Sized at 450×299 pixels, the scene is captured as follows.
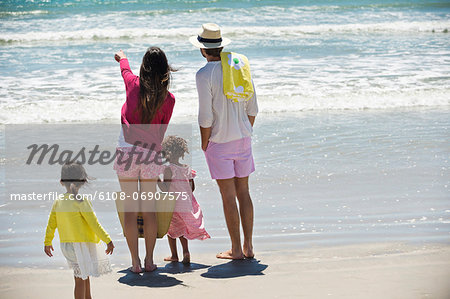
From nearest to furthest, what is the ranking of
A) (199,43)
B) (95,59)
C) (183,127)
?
(199,43) < (183,127) < (95,59)

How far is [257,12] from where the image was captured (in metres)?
23.0

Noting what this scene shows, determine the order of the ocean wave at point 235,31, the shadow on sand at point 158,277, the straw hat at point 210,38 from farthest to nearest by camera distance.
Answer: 1. the ocean wave at point 235,31
2. the straw hat at point 210,38
3. the shadow on sand at point 158,277

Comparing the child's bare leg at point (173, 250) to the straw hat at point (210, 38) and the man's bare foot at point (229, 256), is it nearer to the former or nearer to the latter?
the man's bare foot at point (229, 256)

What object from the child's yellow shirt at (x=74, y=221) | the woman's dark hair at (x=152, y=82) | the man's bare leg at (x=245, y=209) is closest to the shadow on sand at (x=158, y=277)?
the man's bare leg at (x=245, y=209)

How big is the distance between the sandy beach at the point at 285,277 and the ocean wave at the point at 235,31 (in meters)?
14.6

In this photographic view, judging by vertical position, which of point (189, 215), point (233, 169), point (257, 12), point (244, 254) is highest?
point (257, 12)

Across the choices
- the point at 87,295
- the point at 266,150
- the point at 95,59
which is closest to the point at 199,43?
the point at 87,295

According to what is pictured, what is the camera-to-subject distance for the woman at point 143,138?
387 centimetres

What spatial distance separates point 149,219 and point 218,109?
0.87 m

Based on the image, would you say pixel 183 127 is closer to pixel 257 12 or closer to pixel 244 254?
pixel 244 254

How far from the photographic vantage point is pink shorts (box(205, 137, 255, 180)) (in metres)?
4.21

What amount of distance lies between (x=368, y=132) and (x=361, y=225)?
334 cm

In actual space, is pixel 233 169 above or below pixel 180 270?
above

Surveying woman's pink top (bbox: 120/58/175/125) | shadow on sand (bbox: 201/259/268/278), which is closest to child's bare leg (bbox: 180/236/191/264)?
shadow on sand (bbox: 201/259/268/278)
